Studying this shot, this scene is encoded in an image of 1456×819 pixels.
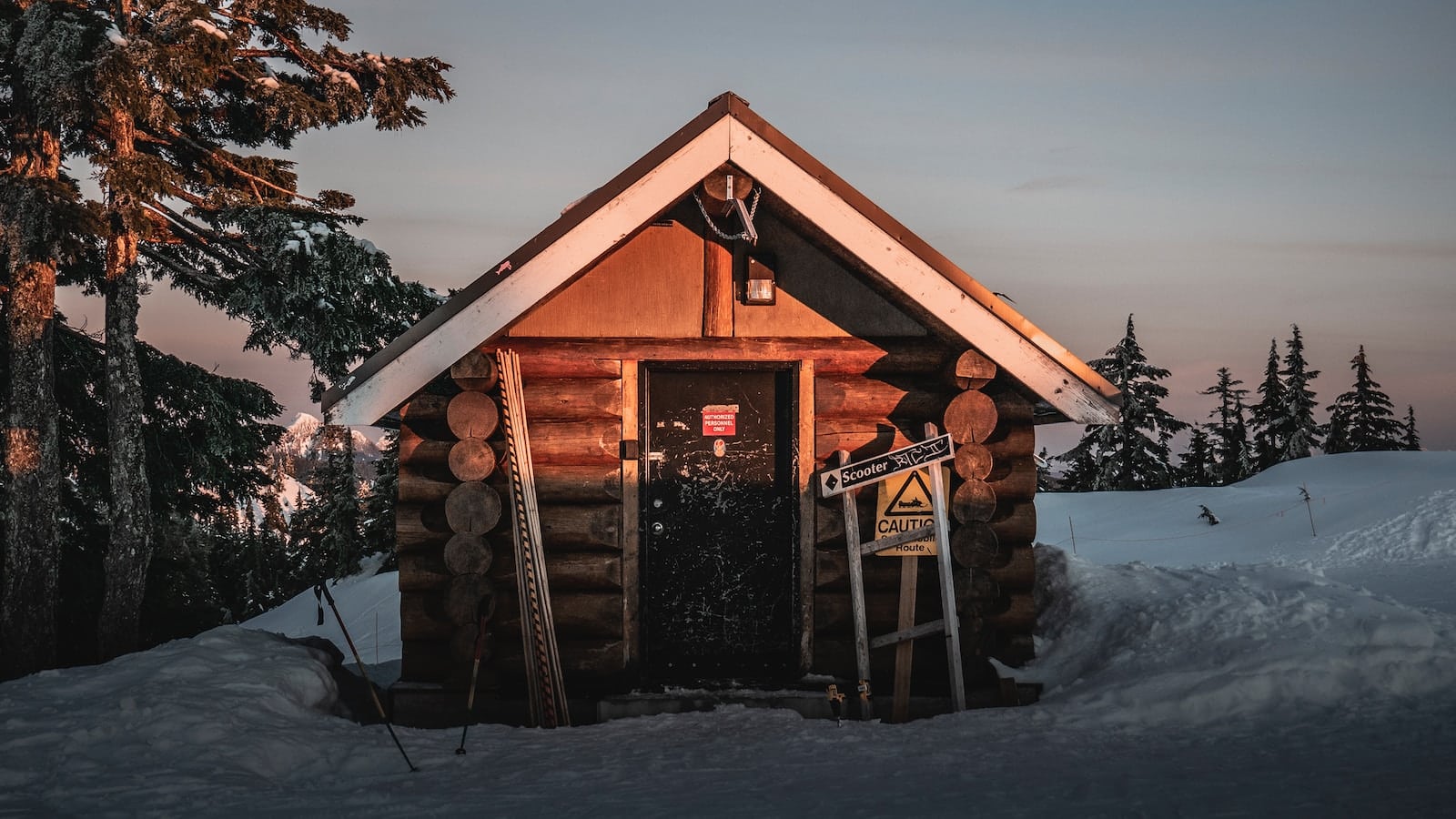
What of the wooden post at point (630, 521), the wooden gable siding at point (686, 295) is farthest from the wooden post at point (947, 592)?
the wooden post at point (630, 521)

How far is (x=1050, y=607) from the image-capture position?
28.1 feet

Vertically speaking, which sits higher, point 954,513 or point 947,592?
point 954,513

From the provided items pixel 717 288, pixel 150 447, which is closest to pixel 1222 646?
pixel 717 288

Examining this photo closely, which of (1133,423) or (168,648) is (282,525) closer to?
(1133,423)

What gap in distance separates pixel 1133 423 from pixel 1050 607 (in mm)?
30006

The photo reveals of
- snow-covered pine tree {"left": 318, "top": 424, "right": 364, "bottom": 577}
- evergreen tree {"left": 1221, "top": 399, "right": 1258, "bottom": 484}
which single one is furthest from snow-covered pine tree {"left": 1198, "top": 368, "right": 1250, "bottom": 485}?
snow-covered pine tree {"left": 318, "top": 424, "right": 364, "bottom": 577}

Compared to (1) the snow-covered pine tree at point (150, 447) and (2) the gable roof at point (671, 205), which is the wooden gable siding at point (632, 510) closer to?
(2) the gable roof at point (671, 205)

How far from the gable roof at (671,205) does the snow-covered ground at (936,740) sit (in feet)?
6.54

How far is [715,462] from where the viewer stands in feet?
24.2

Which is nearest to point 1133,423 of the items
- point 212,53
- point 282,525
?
point 212,53

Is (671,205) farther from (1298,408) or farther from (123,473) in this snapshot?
(1298,408)

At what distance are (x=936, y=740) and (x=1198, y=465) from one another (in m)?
38.8

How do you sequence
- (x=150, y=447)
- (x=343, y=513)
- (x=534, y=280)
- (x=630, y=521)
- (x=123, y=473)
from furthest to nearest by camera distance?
1. (x=343, y=513)
2. (x=150, y=447)
3. (x=123, y=473)
4. (x=630, y=521)
5. (x=534, y=280)

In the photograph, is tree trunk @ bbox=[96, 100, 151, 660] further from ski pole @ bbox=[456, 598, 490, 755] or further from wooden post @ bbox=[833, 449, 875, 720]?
wooden post @ bbox=[833, 449, 875, 720]
